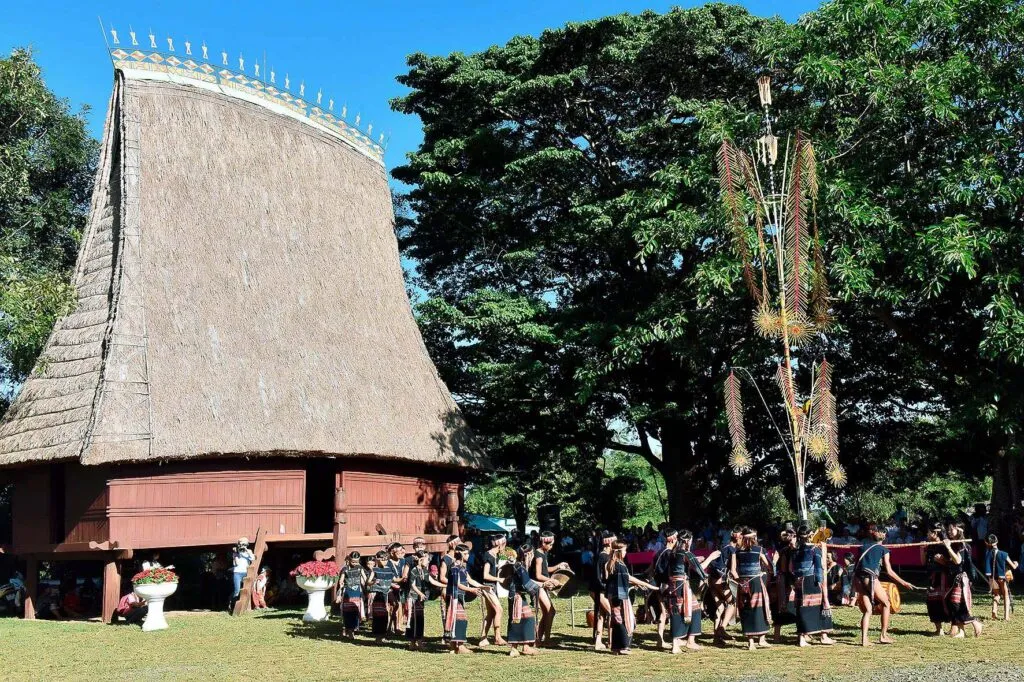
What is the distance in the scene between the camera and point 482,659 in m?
13.3

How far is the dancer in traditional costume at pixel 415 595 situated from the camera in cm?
1485

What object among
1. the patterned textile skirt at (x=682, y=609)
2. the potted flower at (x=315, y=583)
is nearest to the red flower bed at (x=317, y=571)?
the potted flower at (x=315, y=583)

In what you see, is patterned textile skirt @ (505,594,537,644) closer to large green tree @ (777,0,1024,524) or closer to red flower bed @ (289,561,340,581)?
red flower bed @ (289,561,340,581)

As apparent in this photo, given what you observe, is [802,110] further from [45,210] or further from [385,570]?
[45,210]

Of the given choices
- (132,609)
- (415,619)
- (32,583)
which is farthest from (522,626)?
(32,583)

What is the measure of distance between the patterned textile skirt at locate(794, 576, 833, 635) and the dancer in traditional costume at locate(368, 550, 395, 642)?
595cm

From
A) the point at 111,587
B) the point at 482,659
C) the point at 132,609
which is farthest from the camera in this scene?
the point at 111,587

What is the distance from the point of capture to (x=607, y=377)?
26.5 metres

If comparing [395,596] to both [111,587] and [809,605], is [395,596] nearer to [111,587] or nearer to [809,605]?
[809,605]

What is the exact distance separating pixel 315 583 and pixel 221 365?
18.4 feet

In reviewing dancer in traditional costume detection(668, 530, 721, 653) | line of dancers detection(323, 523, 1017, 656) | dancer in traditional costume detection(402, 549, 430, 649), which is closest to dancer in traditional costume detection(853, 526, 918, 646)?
line of dancers detection(323, 523, 1017, 656)

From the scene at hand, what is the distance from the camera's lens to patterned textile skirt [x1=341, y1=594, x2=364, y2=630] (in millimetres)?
15742

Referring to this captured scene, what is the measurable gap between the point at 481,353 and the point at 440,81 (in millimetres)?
7889

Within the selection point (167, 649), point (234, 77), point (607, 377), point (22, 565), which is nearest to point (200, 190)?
point (234, 77)
